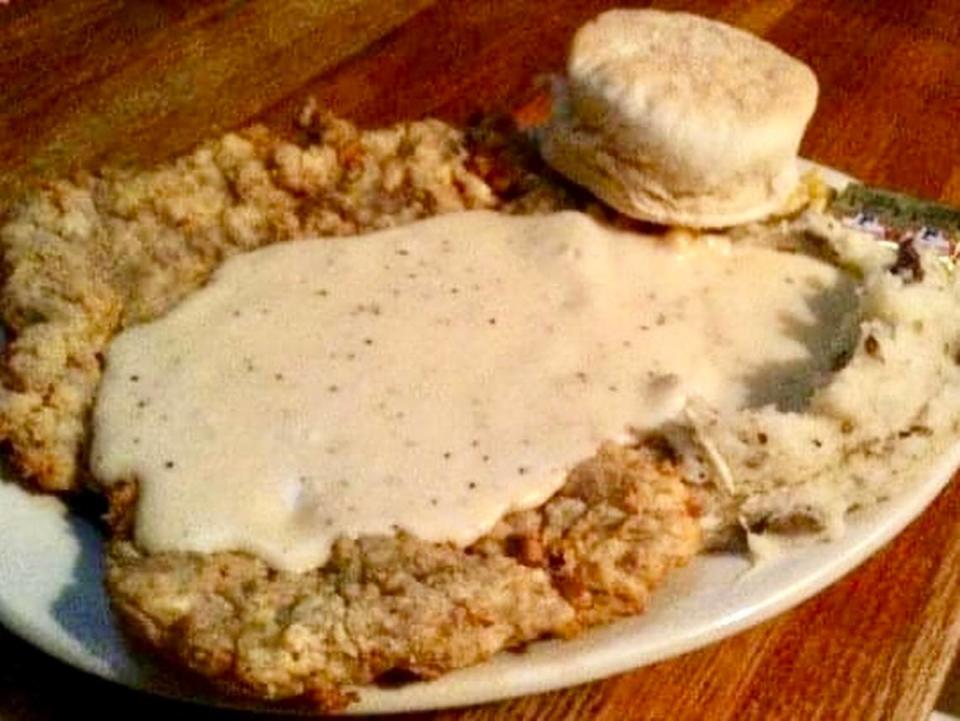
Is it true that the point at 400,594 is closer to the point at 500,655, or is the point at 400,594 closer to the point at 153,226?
the point at 500,655

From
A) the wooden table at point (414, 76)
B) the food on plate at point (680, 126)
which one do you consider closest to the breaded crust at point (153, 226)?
the food on plate at point (680, 126)

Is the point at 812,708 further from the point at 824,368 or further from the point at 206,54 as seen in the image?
the point at 206,54

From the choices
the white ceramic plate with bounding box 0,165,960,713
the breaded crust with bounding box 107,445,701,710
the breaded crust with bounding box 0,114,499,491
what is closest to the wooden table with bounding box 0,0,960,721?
the white ceramic plate with bounding box 0,165,960,713

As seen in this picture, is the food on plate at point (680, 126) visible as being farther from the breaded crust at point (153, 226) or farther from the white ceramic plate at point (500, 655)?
the white ceramic plate at point (500, 655)

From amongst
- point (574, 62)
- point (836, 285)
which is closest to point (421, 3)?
point (574, 62)

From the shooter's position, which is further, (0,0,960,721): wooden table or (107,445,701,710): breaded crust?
(0,0,960,721): wooden table

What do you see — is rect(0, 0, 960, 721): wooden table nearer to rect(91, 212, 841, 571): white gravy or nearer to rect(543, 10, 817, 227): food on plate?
rect(91, 212, 841, 571): white gravy
